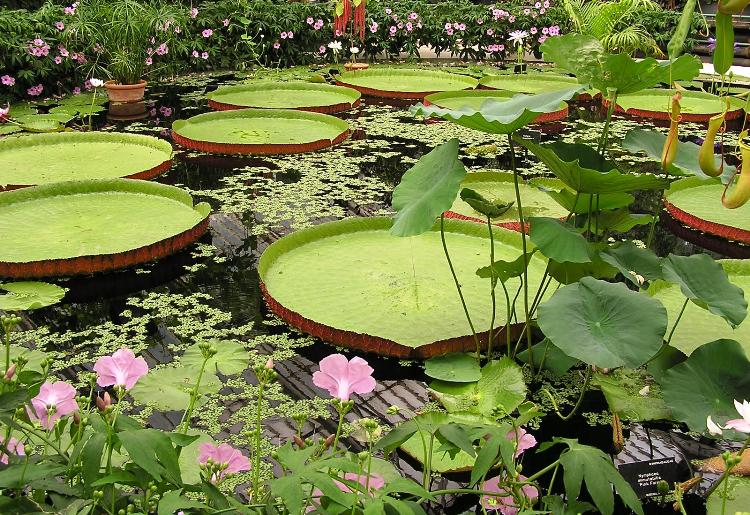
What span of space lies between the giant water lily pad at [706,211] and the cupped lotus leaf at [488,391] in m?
1.68

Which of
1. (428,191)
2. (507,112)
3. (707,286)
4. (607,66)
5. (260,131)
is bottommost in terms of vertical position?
(260,131)

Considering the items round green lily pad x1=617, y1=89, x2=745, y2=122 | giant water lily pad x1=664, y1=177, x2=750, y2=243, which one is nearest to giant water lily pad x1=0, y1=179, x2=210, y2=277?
giant water lily pad x1=664, y1=177, x2=750, y2=243

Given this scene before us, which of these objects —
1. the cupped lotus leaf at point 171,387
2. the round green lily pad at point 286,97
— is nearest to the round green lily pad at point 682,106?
the round green lily pad at point 286,97

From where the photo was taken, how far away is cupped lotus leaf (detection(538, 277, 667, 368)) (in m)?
1.57

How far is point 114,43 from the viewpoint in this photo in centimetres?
568

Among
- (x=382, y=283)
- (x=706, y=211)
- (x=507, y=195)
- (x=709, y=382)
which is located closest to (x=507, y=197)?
(x=507, y=195)

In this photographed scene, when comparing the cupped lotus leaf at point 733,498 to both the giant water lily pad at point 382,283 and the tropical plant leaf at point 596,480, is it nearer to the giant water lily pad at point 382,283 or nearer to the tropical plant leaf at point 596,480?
the tropical plant leaf at point 596,480

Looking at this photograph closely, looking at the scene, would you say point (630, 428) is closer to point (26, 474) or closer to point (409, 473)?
point (409, 473)

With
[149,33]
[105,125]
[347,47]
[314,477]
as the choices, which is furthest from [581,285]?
[347,47]

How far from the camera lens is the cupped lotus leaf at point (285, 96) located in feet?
18.6

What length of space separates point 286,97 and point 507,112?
14.1ft

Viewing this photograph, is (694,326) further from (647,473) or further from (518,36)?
(518,36)

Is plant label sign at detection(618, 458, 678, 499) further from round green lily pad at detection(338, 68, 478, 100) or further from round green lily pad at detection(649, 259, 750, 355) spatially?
round green lily pad at detection(338, 68, 478, 100)

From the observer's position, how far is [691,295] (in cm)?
171
